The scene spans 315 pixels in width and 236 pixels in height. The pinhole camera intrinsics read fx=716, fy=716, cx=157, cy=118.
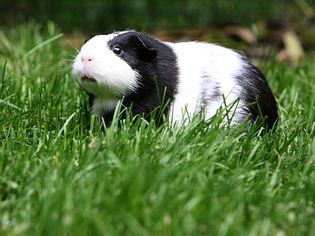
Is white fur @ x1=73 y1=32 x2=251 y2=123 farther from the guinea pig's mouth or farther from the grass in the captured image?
the grass

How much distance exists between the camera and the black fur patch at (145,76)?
11.8 feet

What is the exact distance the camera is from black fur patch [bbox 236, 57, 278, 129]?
150 inches

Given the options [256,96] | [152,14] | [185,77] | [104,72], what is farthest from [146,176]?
[152,14]

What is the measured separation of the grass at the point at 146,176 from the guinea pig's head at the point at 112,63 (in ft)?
0.61

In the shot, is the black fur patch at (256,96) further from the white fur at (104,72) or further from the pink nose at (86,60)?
the pink nose at (86,60)

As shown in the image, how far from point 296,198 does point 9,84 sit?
6.75 feet

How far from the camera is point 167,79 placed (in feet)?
12.1

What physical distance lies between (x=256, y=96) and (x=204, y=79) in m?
0.31

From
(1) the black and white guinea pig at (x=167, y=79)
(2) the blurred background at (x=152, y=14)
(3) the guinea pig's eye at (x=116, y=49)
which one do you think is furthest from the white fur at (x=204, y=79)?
(2) the blurred background at (x=152, y=14)

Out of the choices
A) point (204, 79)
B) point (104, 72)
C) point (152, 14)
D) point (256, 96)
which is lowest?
point (152, 14)

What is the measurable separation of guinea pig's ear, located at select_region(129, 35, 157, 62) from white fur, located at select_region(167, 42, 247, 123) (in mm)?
219

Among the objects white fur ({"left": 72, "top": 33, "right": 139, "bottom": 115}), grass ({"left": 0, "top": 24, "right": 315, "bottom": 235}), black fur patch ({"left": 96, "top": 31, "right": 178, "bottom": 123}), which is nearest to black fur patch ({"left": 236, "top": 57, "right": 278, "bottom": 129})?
grass ({"left": 0, "top": 24, "right": 315, "bottom": 235})

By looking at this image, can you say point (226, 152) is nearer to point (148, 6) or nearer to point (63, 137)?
point (63, 137)

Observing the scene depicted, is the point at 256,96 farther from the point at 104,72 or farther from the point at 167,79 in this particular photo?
the point at 104,72
